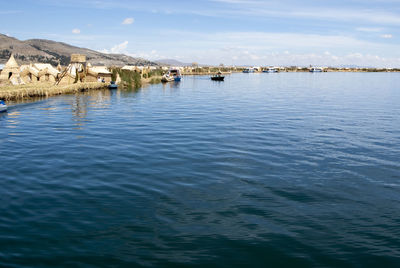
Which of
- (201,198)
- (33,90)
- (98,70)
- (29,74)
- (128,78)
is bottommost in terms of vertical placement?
(201,198)

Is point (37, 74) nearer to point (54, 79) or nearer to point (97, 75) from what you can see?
point (54, 79)

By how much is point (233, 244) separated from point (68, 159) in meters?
12.8

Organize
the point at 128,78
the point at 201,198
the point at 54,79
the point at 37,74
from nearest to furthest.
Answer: the point at 201,198 < the point at 37,74 < the point at 54,79 < the point at 128,78

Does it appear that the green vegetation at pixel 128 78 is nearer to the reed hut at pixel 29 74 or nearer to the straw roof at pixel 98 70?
the straw roof at pixel 98 70

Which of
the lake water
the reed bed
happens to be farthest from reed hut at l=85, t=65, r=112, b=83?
the lake water

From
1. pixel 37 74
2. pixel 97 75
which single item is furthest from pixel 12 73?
pixel 97 75

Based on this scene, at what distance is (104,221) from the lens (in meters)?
11.9

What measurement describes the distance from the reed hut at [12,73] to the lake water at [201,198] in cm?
4670

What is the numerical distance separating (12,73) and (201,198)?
68.4 meters

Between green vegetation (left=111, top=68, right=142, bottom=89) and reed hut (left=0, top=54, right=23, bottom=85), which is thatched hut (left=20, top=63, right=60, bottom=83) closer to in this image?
reed hut (left=0, top=54, right=23, bottom=85)

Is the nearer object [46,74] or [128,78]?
[46,74]

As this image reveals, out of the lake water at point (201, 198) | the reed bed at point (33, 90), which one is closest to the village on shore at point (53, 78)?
the reed bed at point (33, 90)

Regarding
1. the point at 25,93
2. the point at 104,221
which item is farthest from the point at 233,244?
the point at 25,93

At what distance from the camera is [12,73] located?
227 ft
